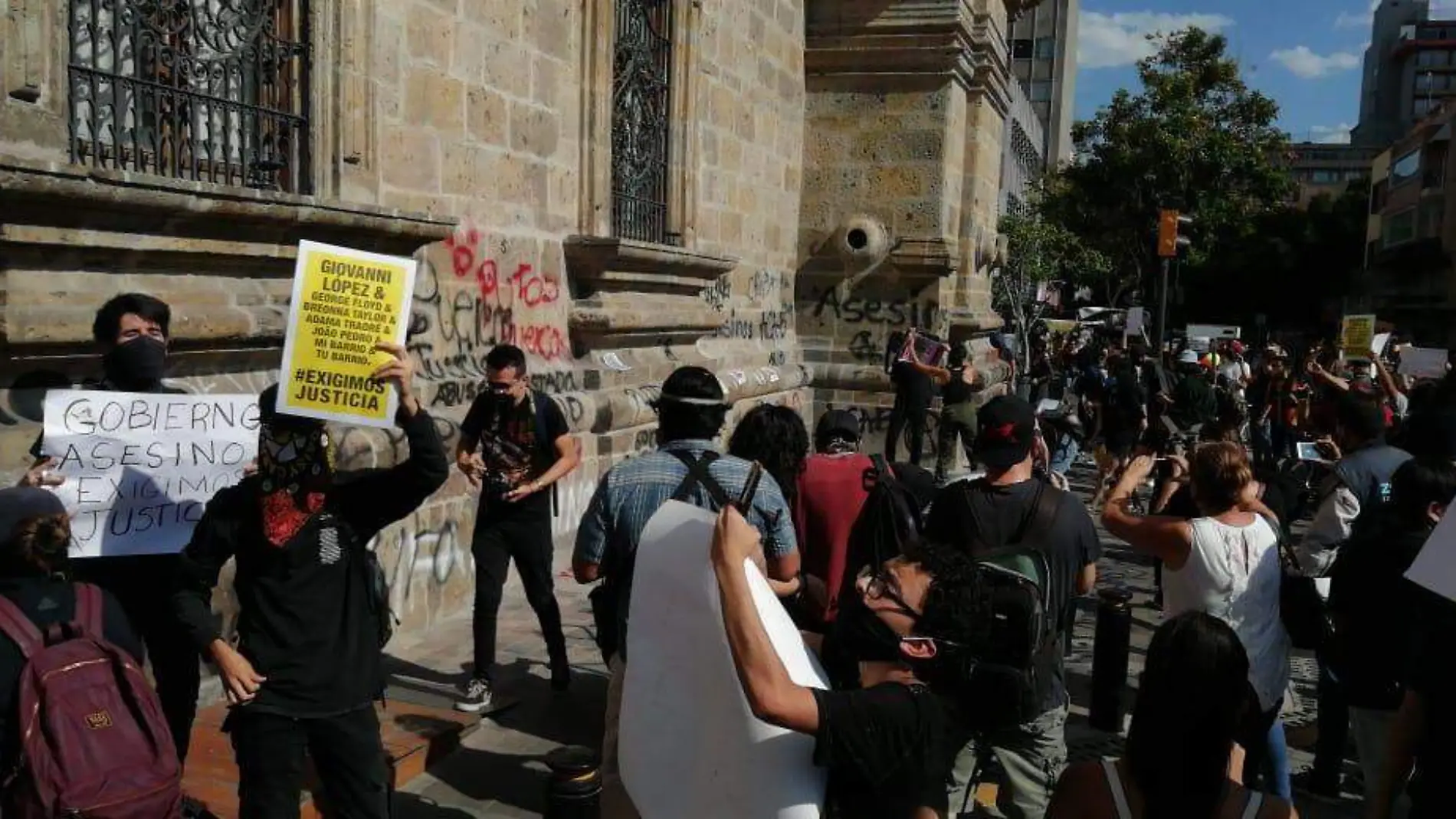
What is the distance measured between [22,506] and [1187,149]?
28.5 metres

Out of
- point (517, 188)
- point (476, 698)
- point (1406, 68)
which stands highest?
point (1406, 68)

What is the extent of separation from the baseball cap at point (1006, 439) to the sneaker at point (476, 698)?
2539mm

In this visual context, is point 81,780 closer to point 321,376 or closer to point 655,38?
point 321,376

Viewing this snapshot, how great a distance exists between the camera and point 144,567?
11.6 ft

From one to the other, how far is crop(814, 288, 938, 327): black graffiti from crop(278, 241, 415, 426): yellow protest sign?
999 cm

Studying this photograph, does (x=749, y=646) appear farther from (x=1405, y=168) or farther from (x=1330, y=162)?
(x=1330, y=162)

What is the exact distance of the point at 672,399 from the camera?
3.72 metres

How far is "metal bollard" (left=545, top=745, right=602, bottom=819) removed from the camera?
3471 millimetres

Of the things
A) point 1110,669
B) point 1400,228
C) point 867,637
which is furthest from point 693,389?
point 1400,228

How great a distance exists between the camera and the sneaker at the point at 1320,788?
16.1 ft

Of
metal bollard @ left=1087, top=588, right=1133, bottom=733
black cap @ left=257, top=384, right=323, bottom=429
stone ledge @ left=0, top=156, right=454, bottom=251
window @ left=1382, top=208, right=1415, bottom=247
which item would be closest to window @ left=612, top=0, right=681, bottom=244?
stone ledge @ left=0, top=156, right=454, bottom=251

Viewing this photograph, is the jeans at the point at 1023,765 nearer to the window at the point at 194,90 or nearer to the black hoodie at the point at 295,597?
the black hoodie at the point at 295,597

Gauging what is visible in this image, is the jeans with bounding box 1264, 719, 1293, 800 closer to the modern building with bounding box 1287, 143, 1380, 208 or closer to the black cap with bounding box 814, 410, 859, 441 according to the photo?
the black cap with bounding box 814, 410, 859, 441

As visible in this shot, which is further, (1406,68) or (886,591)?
(1406,68)
